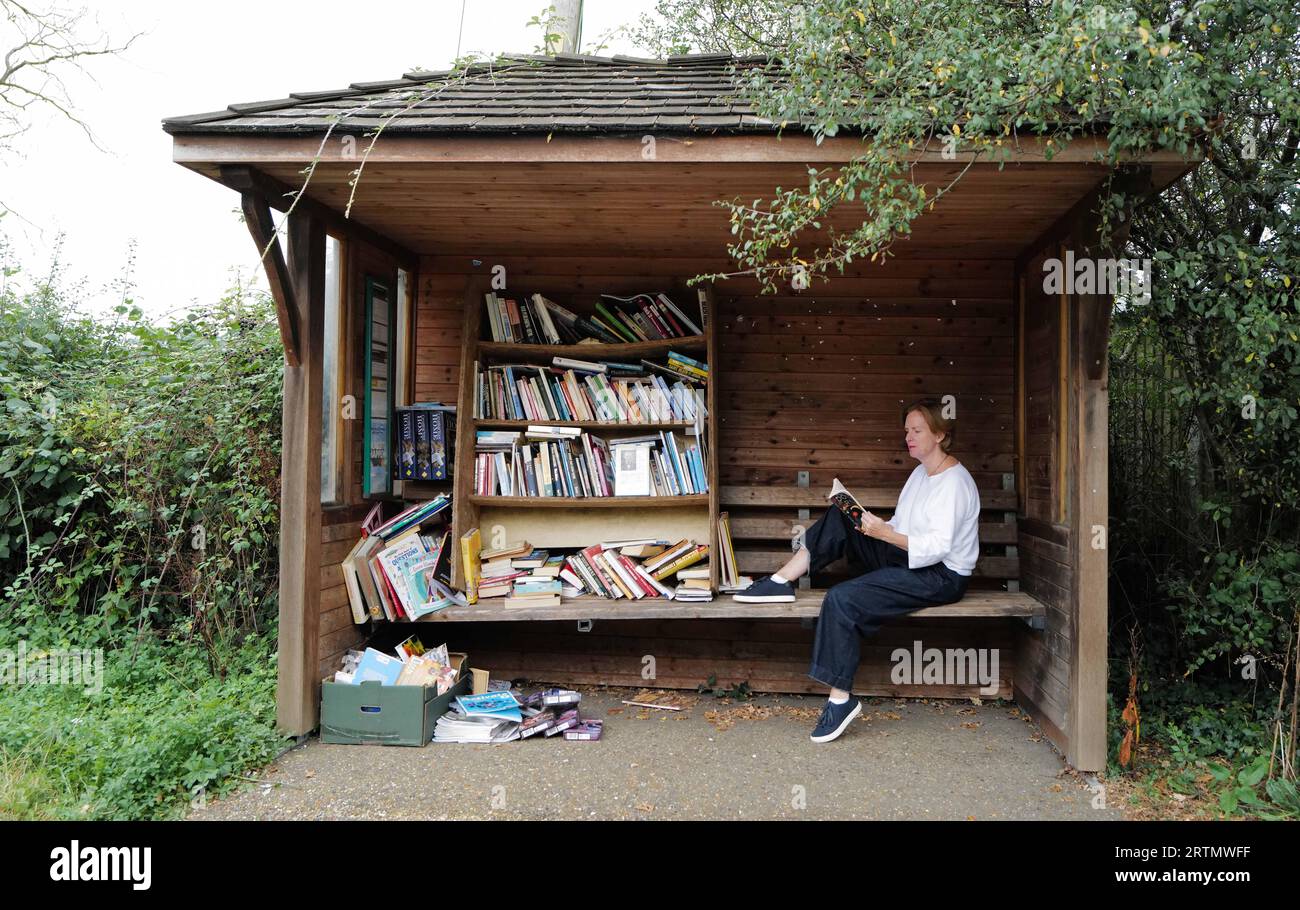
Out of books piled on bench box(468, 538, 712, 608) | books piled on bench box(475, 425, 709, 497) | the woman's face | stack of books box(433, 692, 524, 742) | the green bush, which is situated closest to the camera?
stack of books box(433, 692, 524, 742)

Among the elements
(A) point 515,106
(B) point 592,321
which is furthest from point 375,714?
(A) point 515,106

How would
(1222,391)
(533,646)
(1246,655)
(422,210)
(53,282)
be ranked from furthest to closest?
(53,282) → (533,646) → (422,210) → (1246,655) → (1222,391)

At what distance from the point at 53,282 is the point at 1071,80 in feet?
23.0

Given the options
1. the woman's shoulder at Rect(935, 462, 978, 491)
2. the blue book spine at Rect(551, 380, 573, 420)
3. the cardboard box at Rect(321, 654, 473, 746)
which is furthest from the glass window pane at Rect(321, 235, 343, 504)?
the woman's shoulder at Rect(935, 462, 978, 491)

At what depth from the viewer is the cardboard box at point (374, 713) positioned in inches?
163

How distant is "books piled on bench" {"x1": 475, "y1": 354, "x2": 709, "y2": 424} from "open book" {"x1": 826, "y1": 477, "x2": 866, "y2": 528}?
91cm

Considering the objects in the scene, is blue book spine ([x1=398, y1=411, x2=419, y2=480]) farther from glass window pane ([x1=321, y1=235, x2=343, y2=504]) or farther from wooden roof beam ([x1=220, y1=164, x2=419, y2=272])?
wooden roof beam ([x1=220, y1=164, x2=419, y2=272])

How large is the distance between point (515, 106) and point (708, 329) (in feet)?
5.26

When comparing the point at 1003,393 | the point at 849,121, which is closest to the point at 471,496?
the point at 849,121

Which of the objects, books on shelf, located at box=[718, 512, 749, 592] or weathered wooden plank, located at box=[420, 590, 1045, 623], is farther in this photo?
books on shelf, located at box=[718, 512, 749, 592]

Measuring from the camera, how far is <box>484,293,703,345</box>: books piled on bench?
16.5ft

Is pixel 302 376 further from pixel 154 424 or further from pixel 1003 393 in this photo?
pixel 1003 393

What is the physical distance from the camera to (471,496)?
4.82 m

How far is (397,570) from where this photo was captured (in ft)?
15.0
